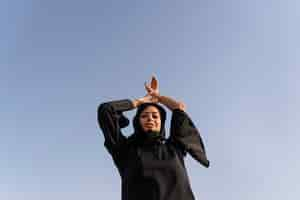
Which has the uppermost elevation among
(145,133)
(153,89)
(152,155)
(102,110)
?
(153,89)

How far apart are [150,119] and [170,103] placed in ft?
1.27

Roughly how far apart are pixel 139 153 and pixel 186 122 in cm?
70

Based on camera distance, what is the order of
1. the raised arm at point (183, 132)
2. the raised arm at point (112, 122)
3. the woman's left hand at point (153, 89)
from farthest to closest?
the woman's left hand at point (153, 89) → the raised arm at point (183, 132) → the raised arm at point (112, 122)

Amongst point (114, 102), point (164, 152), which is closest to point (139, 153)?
point (164, 152)

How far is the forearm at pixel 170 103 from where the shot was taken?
5094 mm

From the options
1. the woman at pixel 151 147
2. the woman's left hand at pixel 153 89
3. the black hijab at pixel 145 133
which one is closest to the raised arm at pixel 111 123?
the woman at pixel 151 147

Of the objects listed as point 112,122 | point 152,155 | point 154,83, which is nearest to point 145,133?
point 152,155

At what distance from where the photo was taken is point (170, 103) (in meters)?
5.11

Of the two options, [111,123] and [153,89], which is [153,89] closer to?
[153,89]

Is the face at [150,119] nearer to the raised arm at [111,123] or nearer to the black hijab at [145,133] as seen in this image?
the black hijab at [145,133]

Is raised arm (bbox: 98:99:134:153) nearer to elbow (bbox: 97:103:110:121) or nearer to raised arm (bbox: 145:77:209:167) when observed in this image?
elbow (bbox: 97:103:110:121)

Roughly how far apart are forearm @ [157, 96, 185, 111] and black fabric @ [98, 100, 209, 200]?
73 mm

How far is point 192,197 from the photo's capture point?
4.51 meters

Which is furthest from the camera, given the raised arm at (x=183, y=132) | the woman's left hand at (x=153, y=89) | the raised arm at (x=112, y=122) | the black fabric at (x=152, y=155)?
the woman's left hand at (x=153, y=89)
